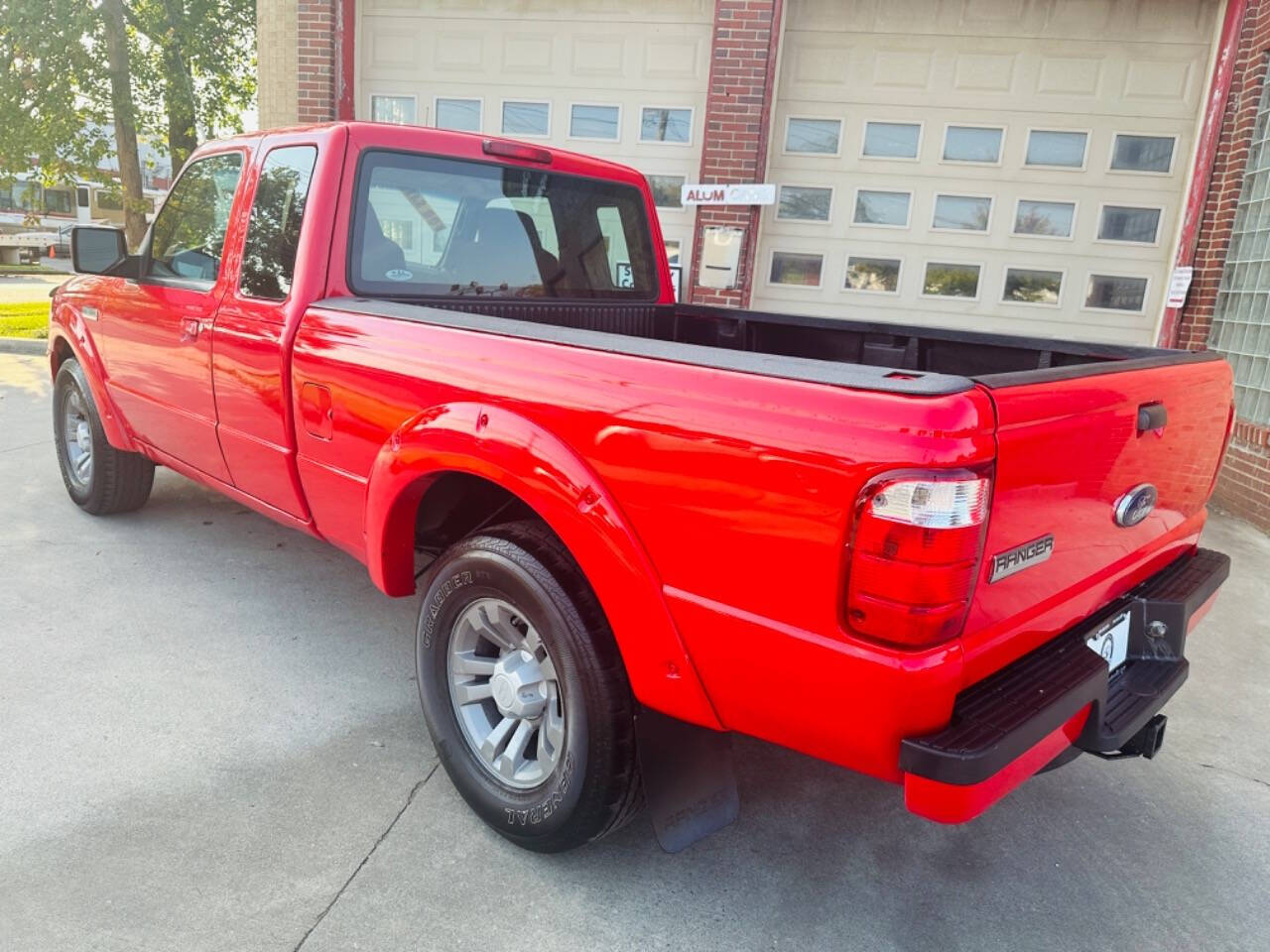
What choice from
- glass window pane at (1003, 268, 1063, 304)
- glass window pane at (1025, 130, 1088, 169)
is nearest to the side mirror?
glass window pane at (1003, 268, 1063, 304)

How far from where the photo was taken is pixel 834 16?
7.55 meters

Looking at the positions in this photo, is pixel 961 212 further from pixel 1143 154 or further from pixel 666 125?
pixel 666 125

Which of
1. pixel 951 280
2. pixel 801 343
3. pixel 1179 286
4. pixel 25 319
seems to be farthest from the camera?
pixel 25 319

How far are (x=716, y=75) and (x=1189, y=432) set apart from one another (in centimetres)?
620

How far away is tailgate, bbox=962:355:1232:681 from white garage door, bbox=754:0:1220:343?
5.52 metres

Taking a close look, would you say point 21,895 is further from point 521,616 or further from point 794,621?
point 794,621

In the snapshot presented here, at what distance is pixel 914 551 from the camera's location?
156 cm

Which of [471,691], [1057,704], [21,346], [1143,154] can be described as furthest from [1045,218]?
[21,346]

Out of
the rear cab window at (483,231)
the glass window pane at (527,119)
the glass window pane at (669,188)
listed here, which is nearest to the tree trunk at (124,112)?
the glass window pane at (527,119)

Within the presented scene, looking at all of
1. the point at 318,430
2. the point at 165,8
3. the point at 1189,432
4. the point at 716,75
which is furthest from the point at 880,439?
the point at 165,8

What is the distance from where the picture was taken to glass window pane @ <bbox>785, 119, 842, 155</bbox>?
25.3ft

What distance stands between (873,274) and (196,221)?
225 inches

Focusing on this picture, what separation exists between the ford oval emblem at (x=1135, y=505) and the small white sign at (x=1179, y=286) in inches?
234

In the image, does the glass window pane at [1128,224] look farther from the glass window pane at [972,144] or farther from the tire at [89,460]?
the tire at [89,460]
